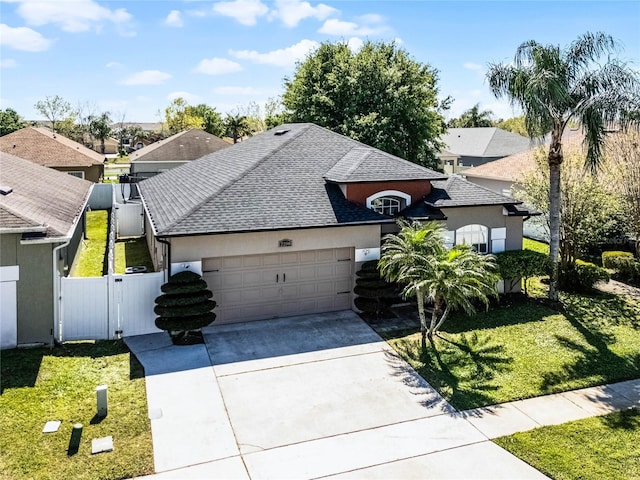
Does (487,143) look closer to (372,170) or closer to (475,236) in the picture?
(475,236)

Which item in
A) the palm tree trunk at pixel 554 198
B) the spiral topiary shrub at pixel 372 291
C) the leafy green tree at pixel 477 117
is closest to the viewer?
the spiral topiary shrub at pixel 372 291

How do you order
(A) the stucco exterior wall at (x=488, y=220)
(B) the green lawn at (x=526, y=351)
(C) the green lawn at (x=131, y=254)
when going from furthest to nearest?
(C) the green lawn at (x=131, y=254) → (A) the stucco exterior wall at (x=488, y=220) → (B) the green lawn at (x=526, y=351)

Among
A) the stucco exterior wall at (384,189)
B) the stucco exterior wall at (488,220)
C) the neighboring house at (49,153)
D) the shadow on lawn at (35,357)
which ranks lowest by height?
the shadow on lawn at (35,357)

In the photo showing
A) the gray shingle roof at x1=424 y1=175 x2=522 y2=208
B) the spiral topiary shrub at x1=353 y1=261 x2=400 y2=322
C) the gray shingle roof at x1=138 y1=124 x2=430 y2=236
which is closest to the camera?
the gray shingle roof at x1=138 y1=124 x2=430 y2=236

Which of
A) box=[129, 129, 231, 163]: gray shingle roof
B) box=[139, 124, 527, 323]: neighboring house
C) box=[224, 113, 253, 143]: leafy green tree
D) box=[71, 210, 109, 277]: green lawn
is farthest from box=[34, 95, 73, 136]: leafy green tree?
box=[139, 124, 527, 323]: neighboring house

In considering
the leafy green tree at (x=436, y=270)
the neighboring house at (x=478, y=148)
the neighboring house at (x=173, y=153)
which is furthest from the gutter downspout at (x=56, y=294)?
the neighboring house at (x=478, y=148)

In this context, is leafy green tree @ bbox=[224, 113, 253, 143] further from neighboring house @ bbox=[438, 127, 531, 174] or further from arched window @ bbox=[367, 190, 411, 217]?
arched window @ bbox=[367, 190, 411, 217]

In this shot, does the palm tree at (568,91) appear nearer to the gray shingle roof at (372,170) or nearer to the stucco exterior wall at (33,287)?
the gray shingle roof at (372,170)
